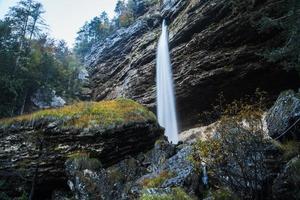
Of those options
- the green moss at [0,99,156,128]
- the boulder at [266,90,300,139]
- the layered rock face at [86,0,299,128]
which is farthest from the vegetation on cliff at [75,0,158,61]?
the boulder at [266,90,300,139]

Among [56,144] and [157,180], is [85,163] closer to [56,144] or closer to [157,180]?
[56,144]

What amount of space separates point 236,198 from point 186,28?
18.5m

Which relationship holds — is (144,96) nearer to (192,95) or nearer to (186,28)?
(192,95)

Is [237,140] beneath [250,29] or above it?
beneath

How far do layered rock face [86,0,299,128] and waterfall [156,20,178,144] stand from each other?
58 centimetres

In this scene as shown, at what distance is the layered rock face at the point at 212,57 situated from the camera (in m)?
23.0

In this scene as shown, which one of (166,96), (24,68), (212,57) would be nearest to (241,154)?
(212,57)

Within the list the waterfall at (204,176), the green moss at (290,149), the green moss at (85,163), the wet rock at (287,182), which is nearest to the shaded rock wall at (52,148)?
the green moss at (85,163)

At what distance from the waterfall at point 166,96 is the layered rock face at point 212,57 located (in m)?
0.58

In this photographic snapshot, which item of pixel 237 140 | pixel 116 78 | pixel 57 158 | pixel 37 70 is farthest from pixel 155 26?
pixel 237 140

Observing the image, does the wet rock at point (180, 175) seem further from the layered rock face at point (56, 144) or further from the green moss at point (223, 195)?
the layered rock face at point (56, 144)

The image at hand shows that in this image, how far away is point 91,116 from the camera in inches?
741

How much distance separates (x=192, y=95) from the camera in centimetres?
2677

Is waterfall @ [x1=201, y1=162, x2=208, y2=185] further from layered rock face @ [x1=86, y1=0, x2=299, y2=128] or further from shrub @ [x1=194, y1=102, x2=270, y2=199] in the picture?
layered rock face @ [x1=86, y1=0, x2=299, y2=128]
